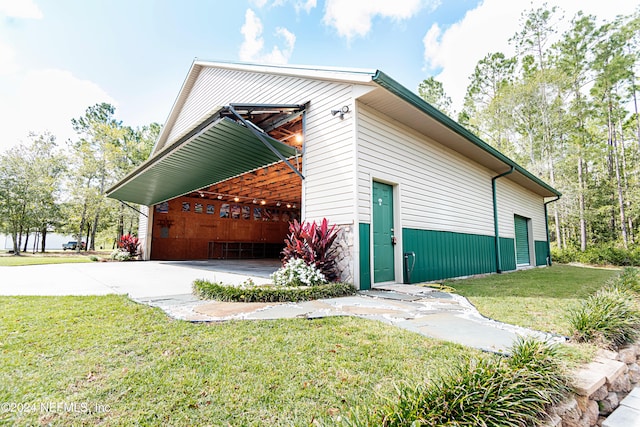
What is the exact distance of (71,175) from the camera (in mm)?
18859

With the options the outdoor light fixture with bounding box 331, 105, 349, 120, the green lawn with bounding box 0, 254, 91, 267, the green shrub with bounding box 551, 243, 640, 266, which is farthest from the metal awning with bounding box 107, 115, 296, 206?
the green shrub with bounding box 551, 243, 640, 266

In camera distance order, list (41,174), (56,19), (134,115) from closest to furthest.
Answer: (56,19)
(41,174)
(134,115)

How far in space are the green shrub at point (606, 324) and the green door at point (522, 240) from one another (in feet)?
29.5

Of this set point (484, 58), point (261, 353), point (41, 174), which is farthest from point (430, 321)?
point (41, 174)

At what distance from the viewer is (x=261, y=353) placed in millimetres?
2016

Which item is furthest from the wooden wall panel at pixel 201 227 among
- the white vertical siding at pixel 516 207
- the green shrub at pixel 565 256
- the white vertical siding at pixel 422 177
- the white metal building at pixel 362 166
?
the green shrub at pixel 565 256

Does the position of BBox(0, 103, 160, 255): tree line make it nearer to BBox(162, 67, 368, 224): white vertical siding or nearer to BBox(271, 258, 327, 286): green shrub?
BBox(162, 67, 368, 224): white vertical siding

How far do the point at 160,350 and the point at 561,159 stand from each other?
2039 cm

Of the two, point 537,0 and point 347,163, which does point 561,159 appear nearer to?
point 537,0

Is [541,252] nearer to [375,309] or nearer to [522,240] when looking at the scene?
[522,240]

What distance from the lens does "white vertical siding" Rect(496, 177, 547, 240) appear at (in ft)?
31.0

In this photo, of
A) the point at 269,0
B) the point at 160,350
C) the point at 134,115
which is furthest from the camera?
the point at 134,115

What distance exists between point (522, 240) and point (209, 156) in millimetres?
12051

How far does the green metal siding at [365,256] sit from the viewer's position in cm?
467
